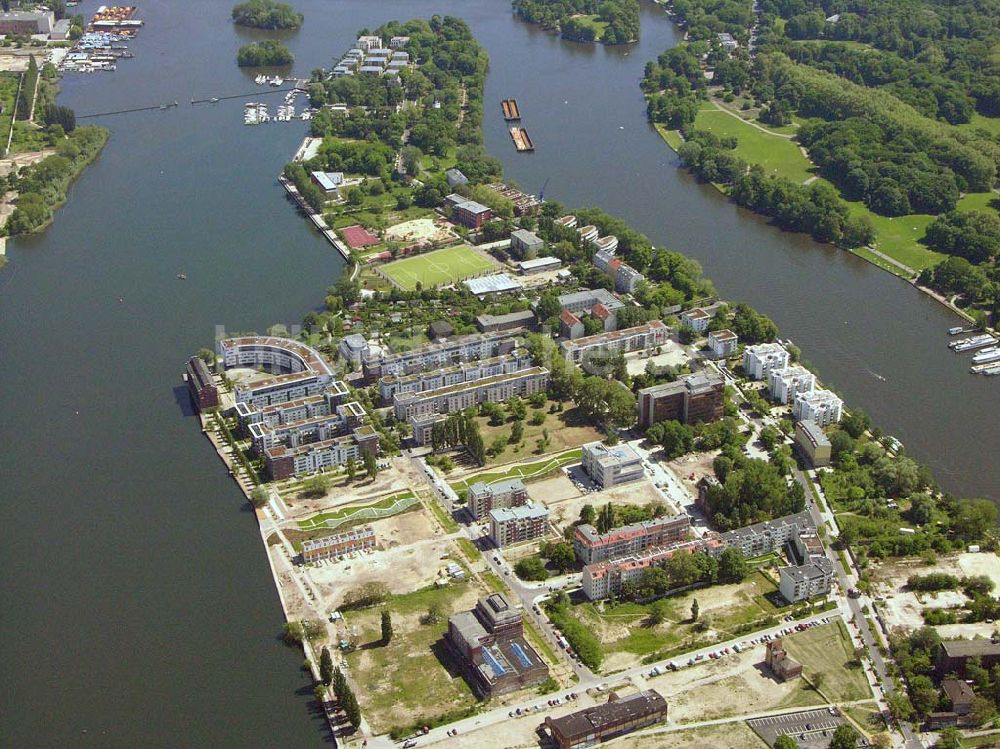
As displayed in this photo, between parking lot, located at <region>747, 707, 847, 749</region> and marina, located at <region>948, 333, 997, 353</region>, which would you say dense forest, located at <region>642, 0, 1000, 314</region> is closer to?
marina, located at <region>948, 333, 997, 353</region>

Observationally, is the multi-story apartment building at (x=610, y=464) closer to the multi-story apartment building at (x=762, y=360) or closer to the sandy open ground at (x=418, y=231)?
the multi-story apartment building at (x=762, y=360)

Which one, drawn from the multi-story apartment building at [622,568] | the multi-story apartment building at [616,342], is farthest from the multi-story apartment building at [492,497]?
the multi-story apartment building at [616,342]

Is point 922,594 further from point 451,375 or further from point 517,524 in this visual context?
point 451,375

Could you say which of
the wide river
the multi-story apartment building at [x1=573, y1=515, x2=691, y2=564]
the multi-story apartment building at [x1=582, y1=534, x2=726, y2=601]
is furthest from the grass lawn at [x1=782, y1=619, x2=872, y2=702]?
the wide river

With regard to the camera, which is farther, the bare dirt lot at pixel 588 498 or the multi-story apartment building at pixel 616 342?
the multi-story apartment building at pixel 616 342

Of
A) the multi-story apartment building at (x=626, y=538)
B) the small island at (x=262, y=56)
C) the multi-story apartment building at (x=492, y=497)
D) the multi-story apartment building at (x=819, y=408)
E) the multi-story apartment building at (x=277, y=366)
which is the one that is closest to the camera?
the multi-story apartment building at (x=626, y=538)

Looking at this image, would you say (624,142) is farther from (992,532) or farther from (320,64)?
(992,532)

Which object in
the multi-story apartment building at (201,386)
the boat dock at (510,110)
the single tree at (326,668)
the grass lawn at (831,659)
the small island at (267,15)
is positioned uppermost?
the grass lawn at (831,659)

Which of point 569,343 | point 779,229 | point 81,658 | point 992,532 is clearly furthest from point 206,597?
point 779,229
